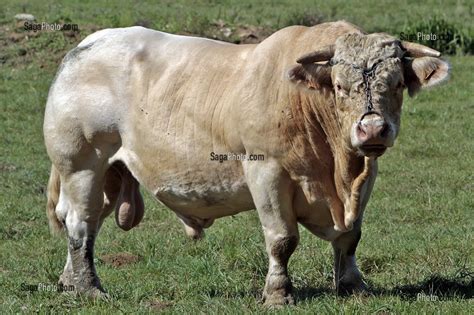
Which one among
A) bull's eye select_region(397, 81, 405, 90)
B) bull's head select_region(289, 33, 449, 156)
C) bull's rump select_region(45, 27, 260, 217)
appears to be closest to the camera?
bull's head select_region(289, 33, 449, 156)

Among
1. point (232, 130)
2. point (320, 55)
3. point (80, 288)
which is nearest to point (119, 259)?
point (80, 288)

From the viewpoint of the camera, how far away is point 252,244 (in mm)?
9031

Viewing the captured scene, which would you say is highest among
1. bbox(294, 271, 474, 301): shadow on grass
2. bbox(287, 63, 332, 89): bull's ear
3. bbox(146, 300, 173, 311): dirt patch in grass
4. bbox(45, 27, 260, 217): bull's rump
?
bbox(287, 63, 332, 89): bull's ear

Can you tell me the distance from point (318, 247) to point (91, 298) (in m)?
2.25

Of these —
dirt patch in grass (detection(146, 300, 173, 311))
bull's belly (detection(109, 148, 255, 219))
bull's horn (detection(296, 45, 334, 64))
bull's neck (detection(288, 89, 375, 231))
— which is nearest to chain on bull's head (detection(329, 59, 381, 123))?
bull's horn (detection(296, 45, 334, 64))

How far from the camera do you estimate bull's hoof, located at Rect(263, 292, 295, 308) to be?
7.40m

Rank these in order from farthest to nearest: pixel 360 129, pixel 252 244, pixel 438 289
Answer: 1. pixel 252 244
2. pixel 438 289
3. pixel 360 129

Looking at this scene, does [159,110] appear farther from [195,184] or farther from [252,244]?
[252,244]

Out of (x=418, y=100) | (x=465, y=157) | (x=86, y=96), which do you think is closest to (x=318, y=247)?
(x=86, y=96)

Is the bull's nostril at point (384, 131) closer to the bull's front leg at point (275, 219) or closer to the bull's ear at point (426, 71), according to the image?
the bull's ear at point (426, 71)

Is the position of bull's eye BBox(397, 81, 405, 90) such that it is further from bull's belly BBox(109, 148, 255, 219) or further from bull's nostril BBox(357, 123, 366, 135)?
bull's belly BBox(109, 148, 255, 219)

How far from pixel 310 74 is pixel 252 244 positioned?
2325 mm

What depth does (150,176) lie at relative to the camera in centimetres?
Answer: 820

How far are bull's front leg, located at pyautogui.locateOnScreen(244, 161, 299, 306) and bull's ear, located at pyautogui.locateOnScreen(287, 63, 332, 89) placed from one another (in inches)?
23.9
